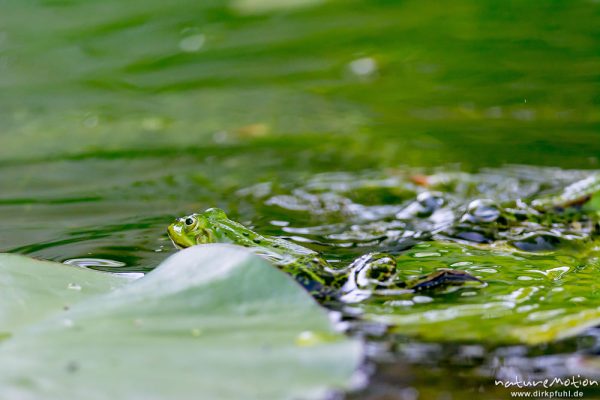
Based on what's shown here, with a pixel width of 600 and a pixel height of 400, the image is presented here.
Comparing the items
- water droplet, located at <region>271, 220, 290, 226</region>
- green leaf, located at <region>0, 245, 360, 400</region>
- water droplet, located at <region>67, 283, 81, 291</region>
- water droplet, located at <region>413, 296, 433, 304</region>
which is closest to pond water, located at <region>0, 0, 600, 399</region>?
water droplet, located at <region>271, 220, 290, 226</region>

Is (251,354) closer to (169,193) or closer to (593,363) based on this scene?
Result: (593,363)

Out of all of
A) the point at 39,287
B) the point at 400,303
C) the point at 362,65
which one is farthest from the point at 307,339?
the point at 362,65

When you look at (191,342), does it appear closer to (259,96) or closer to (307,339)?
(307,339)

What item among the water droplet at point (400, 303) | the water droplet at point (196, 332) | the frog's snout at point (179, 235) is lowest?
the water droplet at point (400, 303)

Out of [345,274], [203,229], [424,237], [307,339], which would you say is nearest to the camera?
[307,339]

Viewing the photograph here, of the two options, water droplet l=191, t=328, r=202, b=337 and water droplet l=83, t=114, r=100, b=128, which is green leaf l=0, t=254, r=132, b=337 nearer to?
water droplet l=191, t=328, r=202, b=337

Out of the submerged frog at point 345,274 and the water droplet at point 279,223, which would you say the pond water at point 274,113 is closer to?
the water droplet at point 279,223

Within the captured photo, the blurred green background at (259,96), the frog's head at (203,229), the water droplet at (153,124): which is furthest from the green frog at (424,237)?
the water droplet at (153,124)
